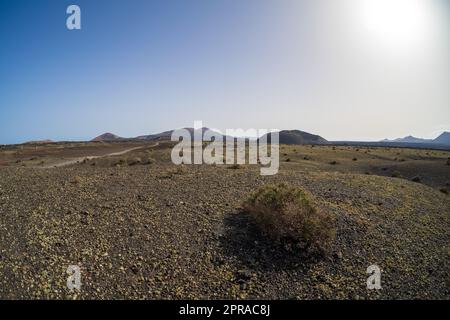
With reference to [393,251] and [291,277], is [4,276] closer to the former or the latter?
[291,277]

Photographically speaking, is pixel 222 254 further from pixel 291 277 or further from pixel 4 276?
pixel 4 276

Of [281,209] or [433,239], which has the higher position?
[281,209]

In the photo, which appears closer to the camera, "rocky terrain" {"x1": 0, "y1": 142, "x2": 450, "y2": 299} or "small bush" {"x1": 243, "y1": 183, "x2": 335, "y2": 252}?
"rocky terrain" {"x1": 0, "y1": 142, "x2": 450, "y2": 299}

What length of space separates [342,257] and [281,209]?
2.21 metres

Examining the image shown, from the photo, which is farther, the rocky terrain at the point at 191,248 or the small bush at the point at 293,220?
the small bush at the point at 293,220

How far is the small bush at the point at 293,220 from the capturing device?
8797 millimetres

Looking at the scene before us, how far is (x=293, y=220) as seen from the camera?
9117 mm

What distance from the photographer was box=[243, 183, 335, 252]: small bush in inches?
346

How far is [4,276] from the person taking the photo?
6602mm

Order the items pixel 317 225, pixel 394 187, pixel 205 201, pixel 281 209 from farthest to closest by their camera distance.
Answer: pixel 394 187, pixel 205 201, pixel 281 209, pixel 317 225
